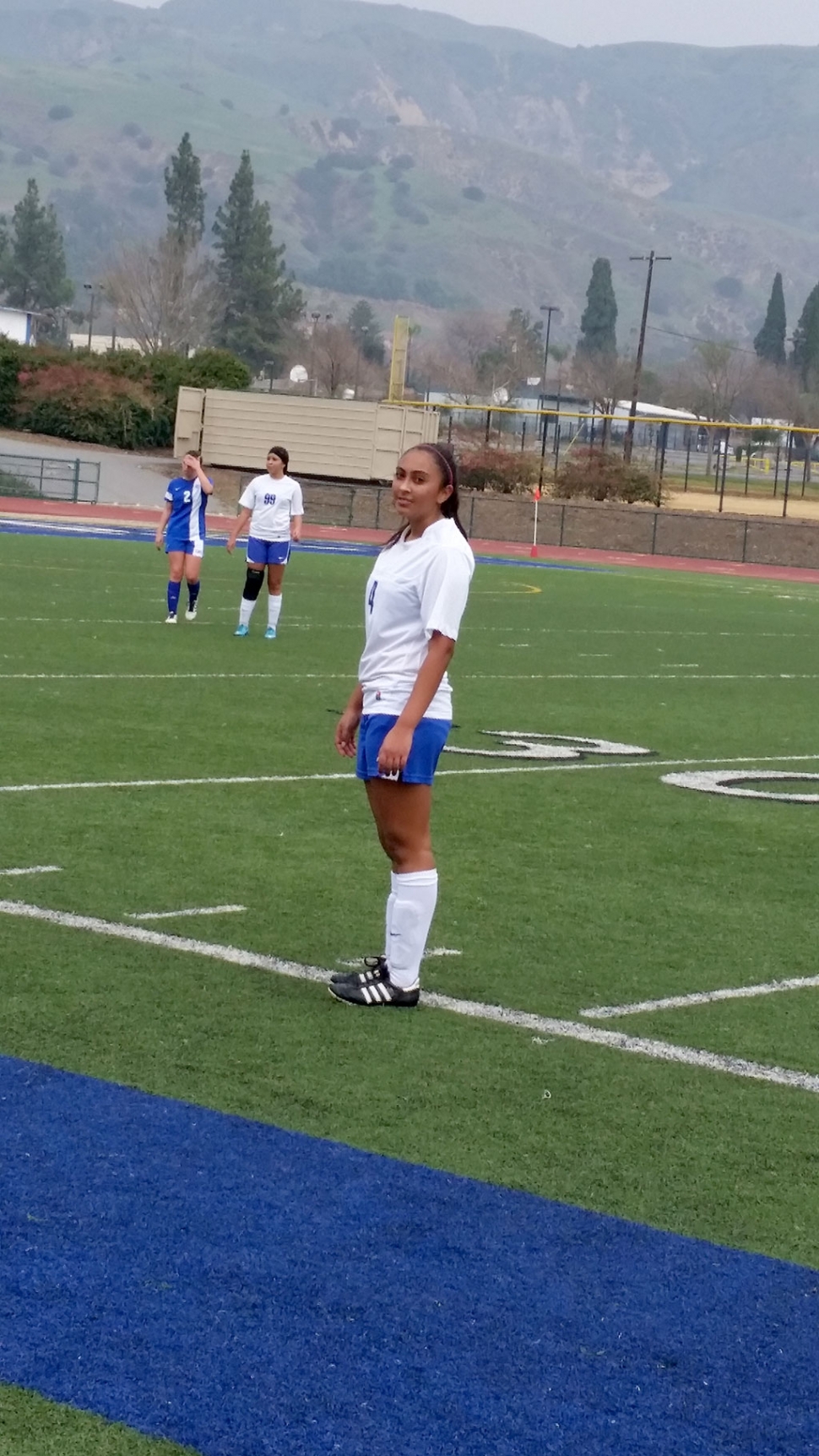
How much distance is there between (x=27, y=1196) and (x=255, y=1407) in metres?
1.19

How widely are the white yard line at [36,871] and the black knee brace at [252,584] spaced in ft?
35.4

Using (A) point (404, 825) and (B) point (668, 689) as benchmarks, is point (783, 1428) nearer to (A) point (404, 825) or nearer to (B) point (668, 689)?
(A) point (404, 825)

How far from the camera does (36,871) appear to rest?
27.2 ft

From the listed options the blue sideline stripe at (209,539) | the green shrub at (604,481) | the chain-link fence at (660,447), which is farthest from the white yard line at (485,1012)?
the green shrub at (604,481)

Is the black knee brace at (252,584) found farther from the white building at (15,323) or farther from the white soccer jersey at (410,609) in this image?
the white building at (15,323)

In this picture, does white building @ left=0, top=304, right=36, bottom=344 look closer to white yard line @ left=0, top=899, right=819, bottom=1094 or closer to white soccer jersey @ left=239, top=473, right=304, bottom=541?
white soccer jersey @ left=239, top=473, right=304, bottom=541

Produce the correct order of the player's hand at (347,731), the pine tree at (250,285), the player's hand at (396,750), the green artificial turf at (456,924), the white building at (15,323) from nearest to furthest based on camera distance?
the green artificial turf at (456,924), the player's hand at (396,750), the player's hand at (347,731), the white building at (15,323), the pine tree at (250,285)

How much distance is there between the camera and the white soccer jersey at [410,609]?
6.42m

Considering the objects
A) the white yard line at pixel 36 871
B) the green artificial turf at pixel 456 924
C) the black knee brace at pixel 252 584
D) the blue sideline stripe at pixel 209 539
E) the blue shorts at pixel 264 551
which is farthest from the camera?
the blue sideline stripe at pixel 209 539

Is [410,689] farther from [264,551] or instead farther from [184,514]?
[184,514]

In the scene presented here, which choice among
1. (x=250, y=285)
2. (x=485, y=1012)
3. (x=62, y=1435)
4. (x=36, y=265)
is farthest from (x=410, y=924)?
(x=36, y=265)

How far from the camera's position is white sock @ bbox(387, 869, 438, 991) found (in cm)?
666

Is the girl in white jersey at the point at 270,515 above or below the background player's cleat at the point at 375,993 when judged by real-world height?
above

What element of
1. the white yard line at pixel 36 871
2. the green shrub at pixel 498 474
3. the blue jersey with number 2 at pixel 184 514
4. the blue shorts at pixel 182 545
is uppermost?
the green shrub at pixel 498 474
